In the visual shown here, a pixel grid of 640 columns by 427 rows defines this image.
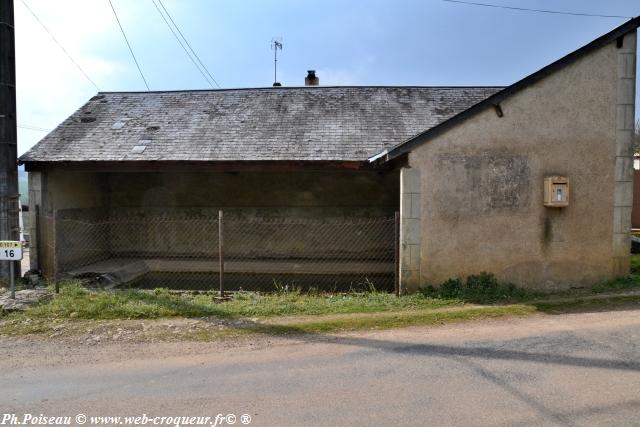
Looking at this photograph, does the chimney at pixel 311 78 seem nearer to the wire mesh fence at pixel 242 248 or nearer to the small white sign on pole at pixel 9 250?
the wire mesh fence at pixel 242 248

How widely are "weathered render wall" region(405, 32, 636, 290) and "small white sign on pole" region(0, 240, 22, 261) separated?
644cm

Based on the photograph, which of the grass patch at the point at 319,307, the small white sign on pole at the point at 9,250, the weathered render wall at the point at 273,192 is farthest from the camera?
the weathered render wall at the point at 273,192

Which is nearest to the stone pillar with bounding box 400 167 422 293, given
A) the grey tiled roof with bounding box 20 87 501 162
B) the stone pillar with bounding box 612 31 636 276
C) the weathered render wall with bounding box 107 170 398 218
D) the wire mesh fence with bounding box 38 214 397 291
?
the grey tiled roof with bounding box 20 87 501 162

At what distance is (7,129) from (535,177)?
32.1ft

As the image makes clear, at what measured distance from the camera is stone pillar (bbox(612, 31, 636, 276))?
771 centimetres

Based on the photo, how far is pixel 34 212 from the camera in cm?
999

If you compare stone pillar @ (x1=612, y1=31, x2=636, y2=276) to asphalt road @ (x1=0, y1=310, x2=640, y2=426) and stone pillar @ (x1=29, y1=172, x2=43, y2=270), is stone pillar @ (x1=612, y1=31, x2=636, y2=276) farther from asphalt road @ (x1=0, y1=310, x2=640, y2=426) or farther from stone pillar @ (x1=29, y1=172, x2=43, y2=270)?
stone pillar @ (x1=29, y1=172, x2=43, y2=270)

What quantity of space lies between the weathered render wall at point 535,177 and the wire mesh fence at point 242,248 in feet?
12.8

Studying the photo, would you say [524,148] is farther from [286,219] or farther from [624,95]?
[286,219]

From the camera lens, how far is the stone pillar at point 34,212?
32.3 feet

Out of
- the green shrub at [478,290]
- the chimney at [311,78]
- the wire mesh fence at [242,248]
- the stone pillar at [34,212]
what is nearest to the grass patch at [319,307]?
the green shrub at [478,290]

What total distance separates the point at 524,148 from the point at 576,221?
5.12 ft

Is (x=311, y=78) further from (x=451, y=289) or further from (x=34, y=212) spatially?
(x=451, y=289)

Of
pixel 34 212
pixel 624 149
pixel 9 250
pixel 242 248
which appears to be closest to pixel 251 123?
pixel 242 248
